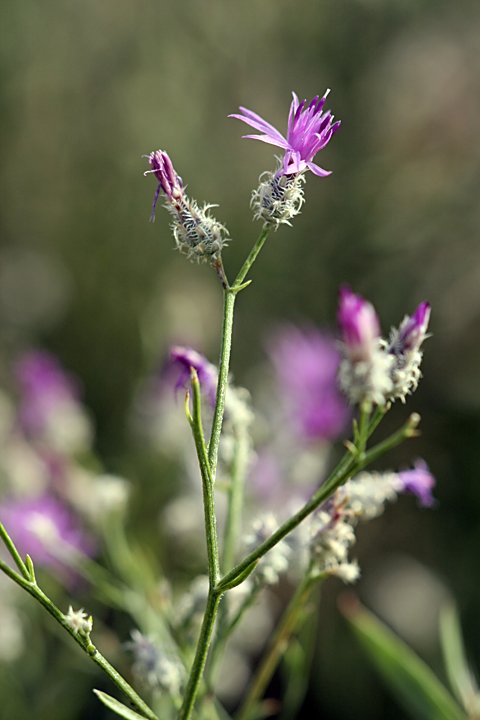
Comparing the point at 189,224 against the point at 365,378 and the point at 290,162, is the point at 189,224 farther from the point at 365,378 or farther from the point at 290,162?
the point at 365,378

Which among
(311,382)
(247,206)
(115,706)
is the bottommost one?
(115,706)

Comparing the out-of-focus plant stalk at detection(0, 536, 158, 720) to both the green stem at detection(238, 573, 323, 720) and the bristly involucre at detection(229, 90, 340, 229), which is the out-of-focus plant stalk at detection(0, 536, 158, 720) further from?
the bristly involucre at detection(229, 90, 340, 229)

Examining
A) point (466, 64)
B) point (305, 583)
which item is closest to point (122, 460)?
point (305, 583)

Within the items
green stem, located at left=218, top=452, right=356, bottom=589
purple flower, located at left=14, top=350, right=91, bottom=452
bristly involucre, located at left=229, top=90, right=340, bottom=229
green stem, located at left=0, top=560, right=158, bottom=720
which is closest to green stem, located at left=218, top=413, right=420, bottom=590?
green stem, located at left=218, top=452, right=356, bottom=589

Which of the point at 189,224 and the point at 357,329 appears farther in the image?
the point at 189,224

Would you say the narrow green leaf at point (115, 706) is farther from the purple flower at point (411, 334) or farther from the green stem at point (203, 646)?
the purple flower at point (411, 334)

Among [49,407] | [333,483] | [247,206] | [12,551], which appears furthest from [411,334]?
[247,206]
